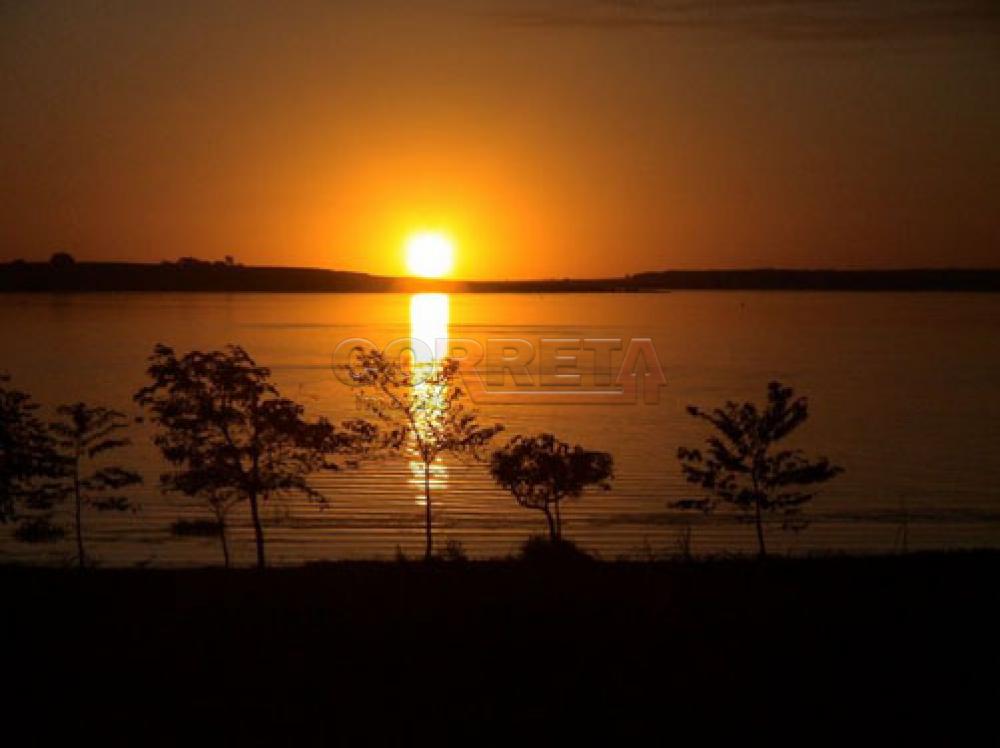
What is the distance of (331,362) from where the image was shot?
351 feet

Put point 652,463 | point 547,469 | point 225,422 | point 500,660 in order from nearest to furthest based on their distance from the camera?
1. point 500,660
2. point 225,422
3. point 547,469
4. point 652,463

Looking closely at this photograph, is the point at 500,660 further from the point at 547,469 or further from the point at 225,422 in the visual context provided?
the point at 547,469

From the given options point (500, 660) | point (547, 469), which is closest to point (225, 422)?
point (547, 469)

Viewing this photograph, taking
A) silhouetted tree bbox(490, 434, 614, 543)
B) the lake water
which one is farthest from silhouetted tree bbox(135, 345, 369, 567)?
the lake water

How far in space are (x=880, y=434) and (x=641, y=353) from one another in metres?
56.2

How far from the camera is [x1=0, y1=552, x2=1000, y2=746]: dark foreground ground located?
7.77m

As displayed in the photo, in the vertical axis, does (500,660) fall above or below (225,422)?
below

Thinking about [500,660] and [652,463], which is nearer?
[500,660]

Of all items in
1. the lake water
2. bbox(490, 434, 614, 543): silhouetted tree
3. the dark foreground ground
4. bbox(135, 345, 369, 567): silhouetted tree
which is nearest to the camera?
the dark foreground ground


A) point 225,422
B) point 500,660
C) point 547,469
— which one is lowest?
point 500,660

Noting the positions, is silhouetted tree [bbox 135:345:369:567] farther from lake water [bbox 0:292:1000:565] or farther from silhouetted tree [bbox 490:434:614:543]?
lake water [bbox 0:292:1000:565]

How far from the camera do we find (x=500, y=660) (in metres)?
9.16

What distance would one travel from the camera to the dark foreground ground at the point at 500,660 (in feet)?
25.5

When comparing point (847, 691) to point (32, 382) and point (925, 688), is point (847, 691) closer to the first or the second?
point (925, 688)
